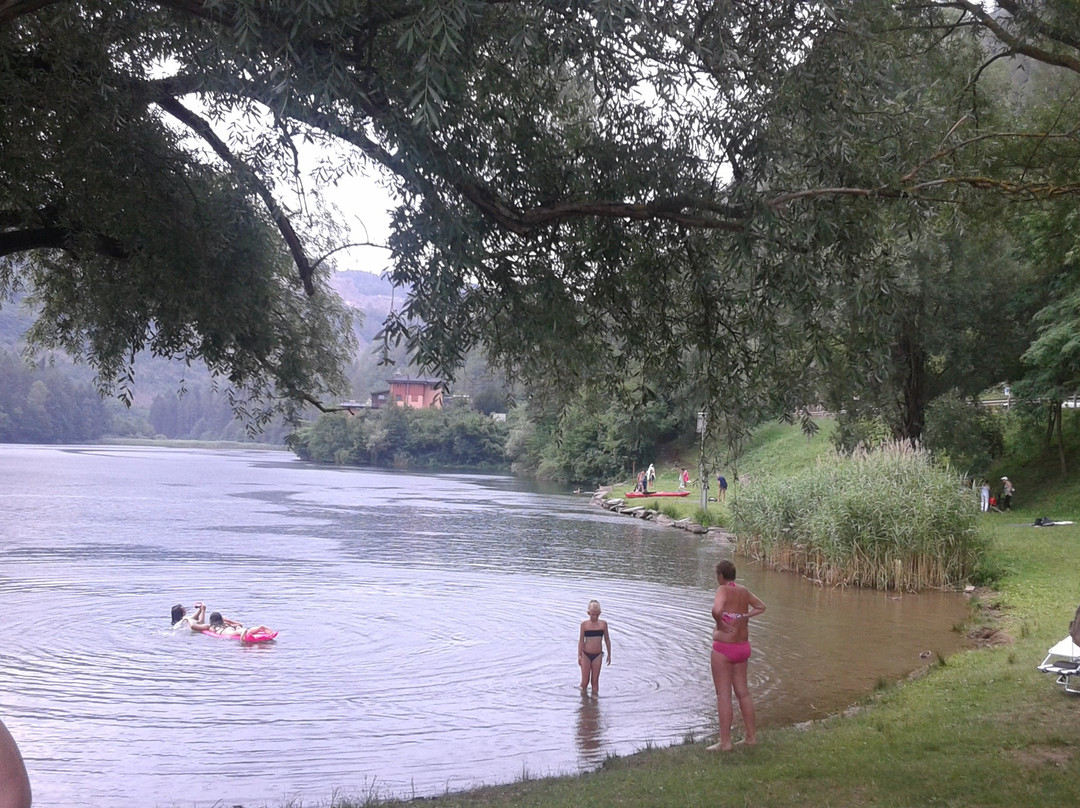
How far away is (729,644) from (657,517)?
33599 mm

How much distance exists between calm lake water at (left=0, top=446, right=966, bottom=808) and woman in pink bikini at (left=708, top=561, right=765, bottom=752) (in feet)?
6.34

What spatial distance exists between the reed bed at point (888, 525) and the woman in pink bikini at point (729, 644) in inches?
551

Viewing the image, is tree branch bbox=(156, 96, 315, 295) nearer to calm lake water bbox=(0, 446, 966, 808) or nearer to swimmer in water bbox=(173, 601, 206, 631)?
calm lake water bbox=(0, 446, 966, 808)

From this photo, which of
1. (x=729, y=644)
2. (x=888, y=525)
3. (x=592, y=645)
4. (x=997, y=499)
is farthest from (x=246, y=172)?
(x=997, y=499)

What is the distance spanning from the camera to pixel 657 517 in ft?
139

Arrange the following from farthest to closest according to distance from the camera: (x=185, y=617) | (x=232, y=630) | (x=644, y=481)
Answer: (x=644, y=481) → (x=185, y=617) → (x=232, y=630)

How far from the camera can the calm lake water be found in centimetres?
1042

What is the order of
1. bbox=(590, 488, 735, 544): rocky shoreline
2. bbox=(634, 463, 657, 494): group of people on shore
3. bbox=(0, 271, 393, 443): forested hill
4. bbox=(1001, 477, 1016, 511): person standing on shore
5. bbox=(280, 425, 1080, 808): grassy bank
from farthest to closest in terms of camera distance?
bbox=(0, 271, 393, 443): forested hill, bbox=(634, 463, 657, 494): group of people on shore, bbox=(590, 488, 735, 544): rocky shoreline, bbox=(1001, 477, 1016, 511): person standing on shore, bbox=(280, 425, 1080, 808): grassy bank

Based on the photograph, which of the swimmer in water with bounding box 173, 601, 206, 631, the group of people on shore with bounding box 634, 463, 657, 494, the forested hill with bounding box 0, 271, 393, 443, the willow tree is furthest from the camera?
the forested hill with bounding box 0, 271, 393, 443

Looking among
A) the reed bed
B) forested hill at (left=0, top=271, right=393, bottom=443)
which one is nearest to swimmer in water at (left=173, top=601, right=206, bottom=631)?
the reed bed

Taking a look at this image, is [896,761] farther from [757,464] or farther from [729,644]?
[757,464]

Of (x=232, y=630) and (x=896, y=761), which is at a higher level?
(x=896, y=761)

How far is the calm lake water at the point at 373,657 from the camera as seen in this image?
10422 mm

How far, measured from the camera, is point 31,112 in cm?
844
